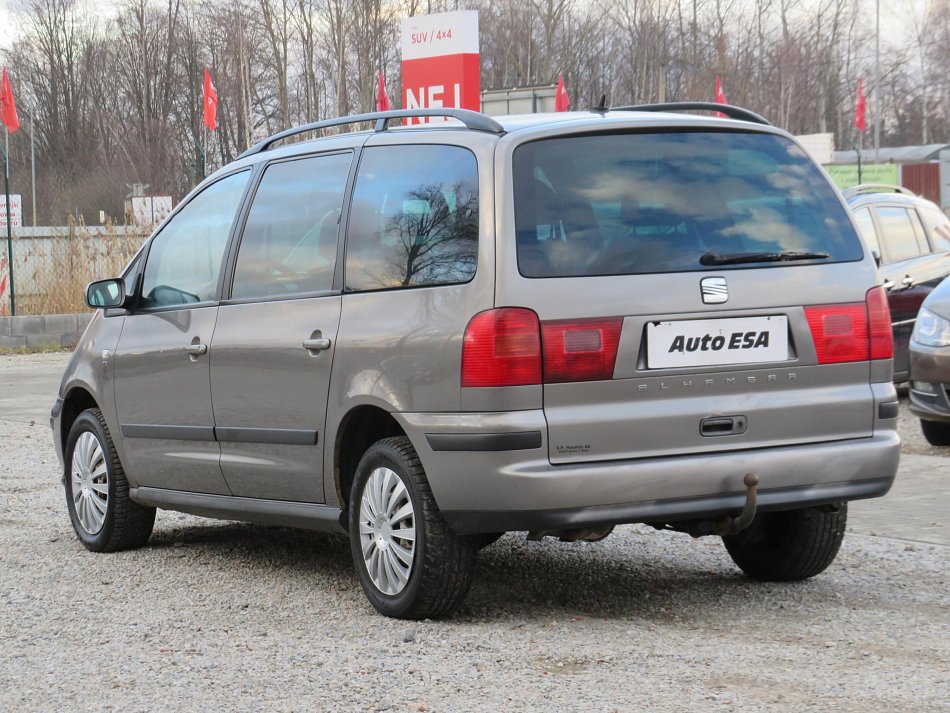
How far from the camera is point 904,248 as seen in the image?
41.8 feet

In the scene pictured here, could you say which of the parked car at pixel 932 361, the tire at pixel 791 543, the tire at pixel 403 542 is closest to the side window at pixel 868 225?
the parked car at pixel 932 361

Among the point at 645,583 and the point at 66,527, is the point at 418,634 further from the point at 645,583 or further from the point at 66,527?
the point at 66,527

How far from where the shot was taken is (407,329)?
501 centimetres

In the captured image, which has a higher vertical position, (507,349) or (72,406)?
(507,349)

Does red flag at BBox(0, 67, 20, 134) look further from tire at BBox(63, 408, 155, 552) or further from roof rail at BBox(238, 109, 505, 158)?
roof rail at BBox(238, 109, 505, 158)

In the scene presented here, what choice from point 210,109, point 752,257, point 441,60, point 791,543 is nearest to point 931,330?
point 791,543

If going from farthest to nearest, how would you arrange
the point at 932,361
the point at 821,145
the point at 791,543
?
the point at 821,145 → the point at 932,361 → the point at 791,543

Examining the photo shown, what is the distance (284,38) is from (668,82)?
82.3ft

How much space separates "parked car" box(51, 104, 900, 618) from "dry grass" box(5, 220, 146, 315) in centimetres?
1785

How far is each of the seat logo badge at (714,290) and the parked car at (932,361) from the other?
16.5 ft

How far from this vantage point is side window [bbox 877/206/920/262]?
1266cm

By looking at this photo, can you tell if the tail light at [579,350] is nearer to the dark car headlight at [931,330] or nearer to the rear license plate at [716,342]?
the rear license plate at [716,342]

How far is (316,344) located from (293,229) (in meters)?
0.61

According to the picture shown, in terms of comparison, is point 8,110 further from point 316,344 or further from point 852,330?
point 852,330
